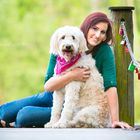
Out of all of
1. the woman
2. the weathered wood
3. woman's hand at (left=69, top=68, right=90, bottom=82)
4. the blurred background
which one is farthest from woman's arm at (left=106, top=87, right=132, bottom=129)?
the blurred background

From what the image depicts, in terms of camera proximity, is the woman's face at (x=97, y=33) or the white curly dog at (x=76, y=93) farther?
the woman's face at (x=97, y=33)

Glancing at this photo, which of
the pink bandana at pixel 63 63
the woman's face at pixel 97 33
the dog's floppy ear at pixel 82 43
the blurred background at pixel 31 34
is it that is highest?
the blurred background at pixel 31 34

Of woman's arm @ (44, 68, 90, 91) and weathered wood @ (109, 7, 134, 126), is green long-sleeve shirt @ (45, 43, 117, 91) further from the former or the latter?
weathered wood @ (109, 7, 134, 126)

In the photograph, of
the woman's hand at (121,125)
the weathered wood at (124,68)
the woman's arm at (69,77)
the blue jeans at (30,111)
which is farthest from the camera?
the weathered wood at (124,68)

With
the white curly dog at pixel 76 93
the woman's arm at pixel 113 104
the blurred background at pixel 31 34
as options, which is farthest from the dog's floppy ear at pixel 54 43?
the blurred background at pixel 31 34

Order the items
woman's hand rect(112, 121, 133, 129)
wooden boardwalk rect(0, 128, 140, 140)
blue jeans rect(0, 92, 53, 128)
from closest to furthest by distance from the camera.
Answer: wooden boardwalk rect(0, 128, 140, 140) → woman's hand rect(112, 121, 133, 129) → blue jeans rect(0, 92, 53, 128)

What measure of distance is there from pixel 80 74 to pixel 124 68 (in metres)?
0.65

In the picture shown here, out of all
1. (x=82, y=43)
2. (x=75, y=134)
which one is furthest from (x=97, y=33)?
(x=75, y=134)

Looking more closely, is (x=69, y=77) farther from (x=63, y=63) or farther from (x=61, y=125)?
(x=61, y=125)

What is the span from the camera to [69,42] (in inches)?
230

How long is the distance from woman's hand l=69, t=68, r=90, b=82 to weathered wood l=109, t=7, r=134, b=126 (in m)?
0.55

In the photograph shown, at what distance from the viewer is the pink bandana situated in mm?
5988

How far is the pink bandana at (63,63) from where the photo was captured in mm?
5988

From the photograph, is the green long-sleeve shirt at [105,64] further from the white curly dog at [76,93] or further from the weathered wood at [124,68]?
the weathered wood at [124,68]
